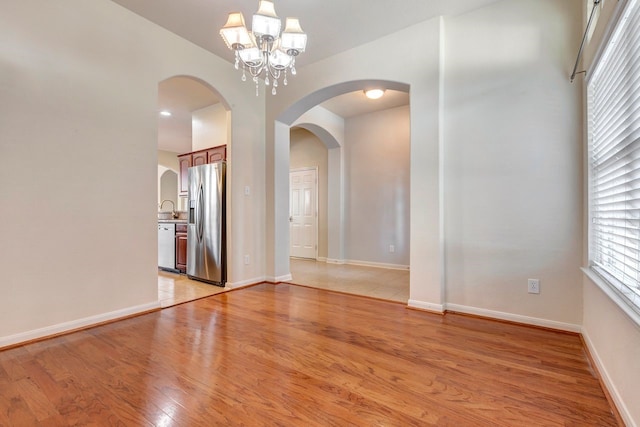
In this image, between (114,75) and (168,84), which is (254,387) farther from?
(168,84)

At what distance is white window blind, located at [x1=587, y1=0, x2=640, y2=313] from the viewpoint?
1389mm

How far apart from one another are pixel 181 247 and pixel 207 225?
1.03 metres

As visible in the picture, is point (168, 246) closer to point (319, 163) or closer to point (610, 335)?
point (319, 163)

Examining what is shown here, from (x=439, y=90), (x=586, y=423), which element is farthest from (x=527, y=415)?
(x=439, y=90)

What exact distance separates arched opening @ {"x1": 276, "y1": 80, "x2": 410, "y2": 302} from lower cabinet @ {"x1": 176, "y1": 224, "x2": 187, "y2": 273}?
2145 millimetres

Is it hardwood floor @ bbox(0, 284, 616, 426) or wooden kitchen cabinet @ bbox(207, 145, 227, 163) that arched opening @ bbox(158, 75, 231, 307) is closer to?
wooden kitchen cabinet @ bbox(207, 145, 227, 163)

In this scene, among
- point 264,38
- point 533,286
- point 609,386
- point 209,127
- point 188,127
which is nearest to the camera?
point 609,386

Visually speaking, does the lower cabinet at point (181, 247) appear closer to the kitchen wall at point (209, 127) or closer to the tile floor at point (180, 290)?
the tile floor at point (180, 290)

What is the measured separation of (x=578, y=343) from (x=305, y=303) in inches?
91.8

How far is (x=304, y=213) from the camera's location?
21.3 ft

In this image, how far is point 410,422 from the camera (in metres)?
1.38

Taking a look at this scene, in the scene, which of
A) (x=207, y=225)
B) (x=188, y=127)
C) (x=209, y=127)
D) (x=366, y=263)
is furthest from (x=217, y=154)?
(x=366, y=263)

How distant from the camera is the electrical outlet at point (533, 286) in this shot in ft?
8.37

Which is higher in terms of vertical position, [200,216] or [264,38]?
[264,38]
